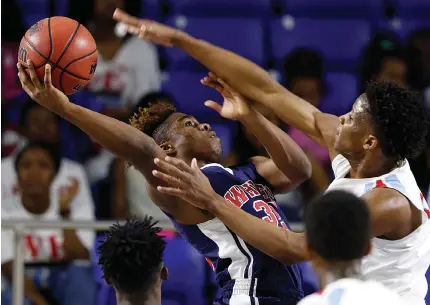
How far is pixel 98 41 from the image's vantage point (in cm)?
718

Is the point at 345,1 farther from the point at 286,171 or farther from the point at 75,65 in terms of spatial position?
the point at 75,65

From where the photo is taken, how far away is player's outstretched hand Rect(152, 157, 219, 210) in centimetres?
361

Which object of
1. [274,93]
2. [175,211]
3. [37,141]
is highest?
[274,93]

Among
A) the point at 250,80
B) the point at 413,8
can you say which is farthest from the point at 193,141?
the point at 413,8

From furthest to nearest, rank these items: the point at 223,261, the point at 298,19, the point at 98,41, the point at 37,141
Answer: the point at 298,19
the point at 98,41
the point at 37,141
the point at 223,261

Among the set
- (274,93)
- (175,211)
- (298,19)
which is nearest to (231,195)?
(175,211)

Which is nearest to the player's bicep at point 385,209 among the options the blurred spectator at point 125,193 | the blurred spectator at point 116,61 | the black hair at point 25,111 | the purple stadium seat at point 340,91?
the blurred spectator at point 125,193

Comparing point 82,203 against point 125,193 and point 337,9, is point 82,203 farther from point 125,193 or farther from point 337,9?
point 337,9

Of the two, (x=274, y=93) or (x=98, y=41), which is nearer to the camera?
(x=274, y=93)

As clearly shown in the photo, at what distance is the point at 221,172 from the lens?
4285 millimetres

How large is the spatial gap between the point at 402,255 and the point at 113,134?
1272 mm

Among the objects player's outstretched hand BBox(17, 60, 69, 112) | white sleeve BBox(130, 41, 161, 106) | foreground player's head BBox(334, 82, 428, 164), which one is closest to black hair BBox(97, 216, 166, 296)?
player's outstretched hand BBox(17, 60, 69, 112)

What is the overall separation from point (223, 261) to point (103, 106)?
304 cm

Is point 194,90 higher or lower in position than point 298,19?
lower
